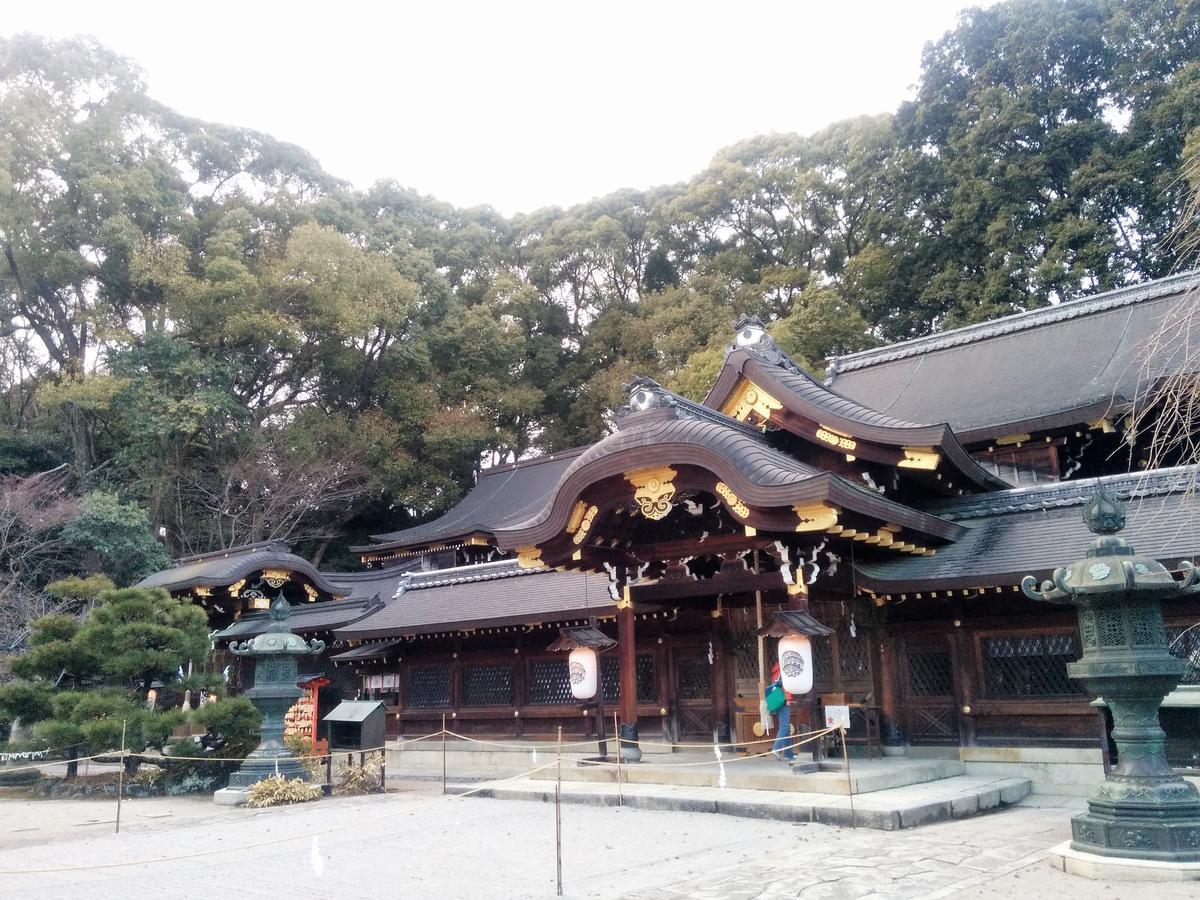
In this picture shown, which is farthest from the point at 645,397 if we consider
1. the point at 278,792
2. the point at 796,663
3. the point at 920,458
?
the point at 278,792

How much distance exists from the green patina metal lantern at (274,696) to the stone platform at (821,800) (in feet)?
12.9

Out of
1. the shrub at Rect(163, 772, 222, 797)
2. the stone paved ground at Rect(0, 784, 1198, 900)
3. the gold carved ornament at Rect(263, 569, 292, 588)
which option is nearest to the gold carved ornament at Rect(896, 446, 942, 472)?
the stone paved ground at Rect(0, 784, 1198, 900)

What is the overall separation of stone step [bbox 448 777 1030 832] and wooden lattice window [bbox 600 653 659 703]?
350 cm

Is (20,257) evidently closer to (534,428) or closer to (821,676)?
(534,428)

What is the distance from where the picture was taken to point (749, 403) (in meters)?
15.1

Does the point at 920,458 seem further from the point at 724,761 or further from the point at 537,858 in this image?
the point at 537,858

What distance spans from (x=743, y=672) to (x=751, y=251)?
88.7 ft

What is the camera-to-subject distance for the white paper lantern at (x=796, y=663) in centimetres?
1125

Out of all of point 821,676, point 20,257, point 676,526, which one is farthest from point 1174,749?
point 20,257

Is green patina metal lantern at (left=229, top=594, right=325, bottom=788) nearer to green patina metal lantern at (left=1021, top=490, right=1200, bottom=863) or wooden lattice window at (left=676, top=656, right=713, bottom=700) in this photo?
wooden lattice window at (left=676, top=656, right=713, bottom=700)

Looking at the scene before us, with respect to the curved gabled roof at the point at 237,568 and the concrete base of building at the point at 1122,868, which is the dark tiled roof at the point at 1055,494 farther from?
the curved gabled roof at the point at 237,568

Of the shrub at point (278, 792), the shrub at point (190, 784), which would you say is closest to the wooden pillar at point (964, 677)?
the shrub at point (278, 792)

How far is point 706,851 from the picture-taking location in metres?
8.61

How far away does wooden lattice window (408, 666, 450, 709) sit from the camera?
19.0 m
